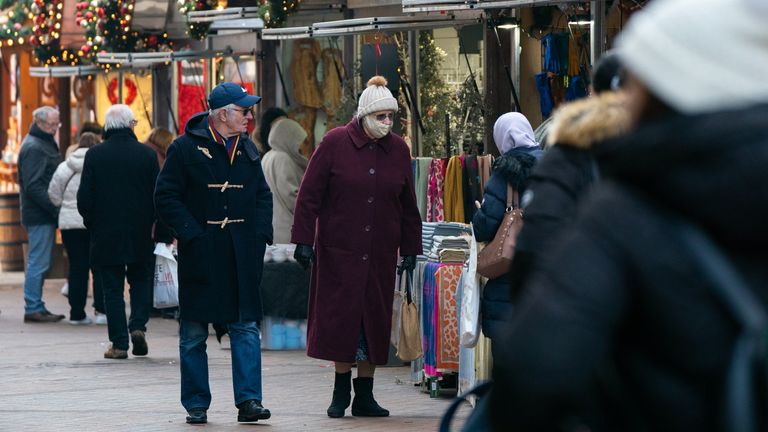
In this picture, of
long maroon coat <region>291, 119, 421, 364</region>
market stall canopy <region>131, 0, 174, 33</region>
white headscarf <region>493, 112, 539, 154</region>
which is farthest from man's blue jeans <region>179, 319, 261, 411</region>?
market stall canopy <region>131, 0, 174, 33</region>

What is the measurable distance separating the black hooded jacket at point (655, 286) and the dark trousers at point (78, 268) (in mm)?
13109

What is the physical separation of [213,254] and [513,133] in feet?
6.50

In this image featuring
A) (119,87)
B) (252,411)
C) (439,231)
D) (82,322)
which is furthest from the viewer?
(119,87)

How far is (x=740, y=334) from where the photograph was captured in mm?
2201

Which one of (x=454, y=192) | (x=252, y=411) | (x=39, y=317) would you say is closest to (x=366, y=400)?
(x=252, y=411)

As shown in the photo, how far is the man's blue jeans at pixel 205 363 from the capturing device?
880 cm

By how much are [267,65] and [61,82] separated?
32.6 ft

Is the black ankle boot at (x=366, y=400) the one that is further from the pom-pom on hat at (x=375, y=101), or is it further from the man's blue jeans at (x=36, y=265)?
the man's blue jeans at (x=36, y=265)

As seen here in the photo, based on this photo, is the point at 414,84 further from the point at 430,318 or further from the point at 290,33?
the point at 430,318

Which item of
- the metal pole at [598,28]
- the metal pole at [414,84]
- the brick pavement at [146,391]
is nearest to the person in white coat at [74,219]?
the brick pavement at [146,391]

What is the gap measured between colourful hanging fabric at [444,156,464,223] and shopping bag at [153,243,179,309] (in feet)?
10.6

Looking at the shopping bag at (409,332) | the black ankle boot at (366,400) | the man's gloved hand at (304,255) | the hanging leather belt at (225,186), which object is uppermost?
the hanging leather belt at (225,186)

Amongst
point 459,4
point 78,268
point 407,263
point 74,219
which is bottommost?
point 78,268

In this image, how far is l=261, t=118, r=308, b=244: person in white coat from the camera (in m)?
13.3
